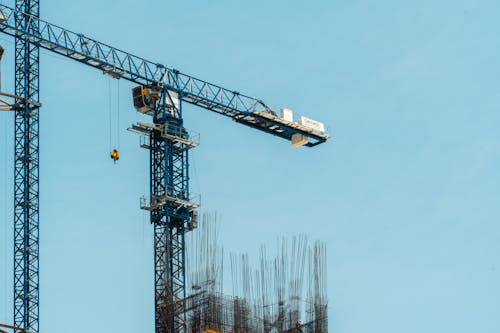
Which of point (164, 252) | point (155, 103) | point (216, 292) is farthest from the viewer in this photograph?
point (155, 103)

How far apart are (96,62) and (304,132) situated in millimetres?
22010

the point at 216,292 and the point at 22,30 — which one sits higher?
the point at 22,30

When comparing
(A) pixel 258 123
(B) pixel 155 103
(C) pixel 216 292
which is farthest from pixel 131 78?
(C) pixel 216 292

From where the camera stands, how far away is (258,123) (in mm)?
139750

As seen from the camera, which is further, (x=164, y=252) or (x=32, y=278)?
(x=32, y=278)

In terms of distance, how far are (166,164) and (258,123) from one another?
44.3 ft

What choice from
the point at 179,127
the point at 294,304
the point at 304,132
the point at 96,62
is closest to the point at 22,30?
the point at 96,62

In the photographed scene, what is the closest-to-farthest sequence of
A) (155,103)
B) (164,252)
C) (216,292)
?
(216,292), (164,252), (155,103)

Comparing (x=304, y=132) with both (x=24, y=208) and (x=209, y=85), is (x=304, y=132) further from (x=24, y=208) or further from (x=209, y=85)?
(x=24, y=208)

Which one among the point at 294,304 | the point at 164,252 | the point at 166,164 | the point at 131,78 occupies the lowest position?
the point at 294,304

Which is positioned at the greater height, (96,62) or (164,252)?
(96,62)

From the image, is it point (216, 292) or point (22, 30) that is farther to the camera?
point (22, 30)

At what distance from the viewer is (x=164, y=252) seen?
412 feet

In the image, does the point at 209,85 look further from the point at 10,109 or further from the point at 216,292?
the point at 216,292
